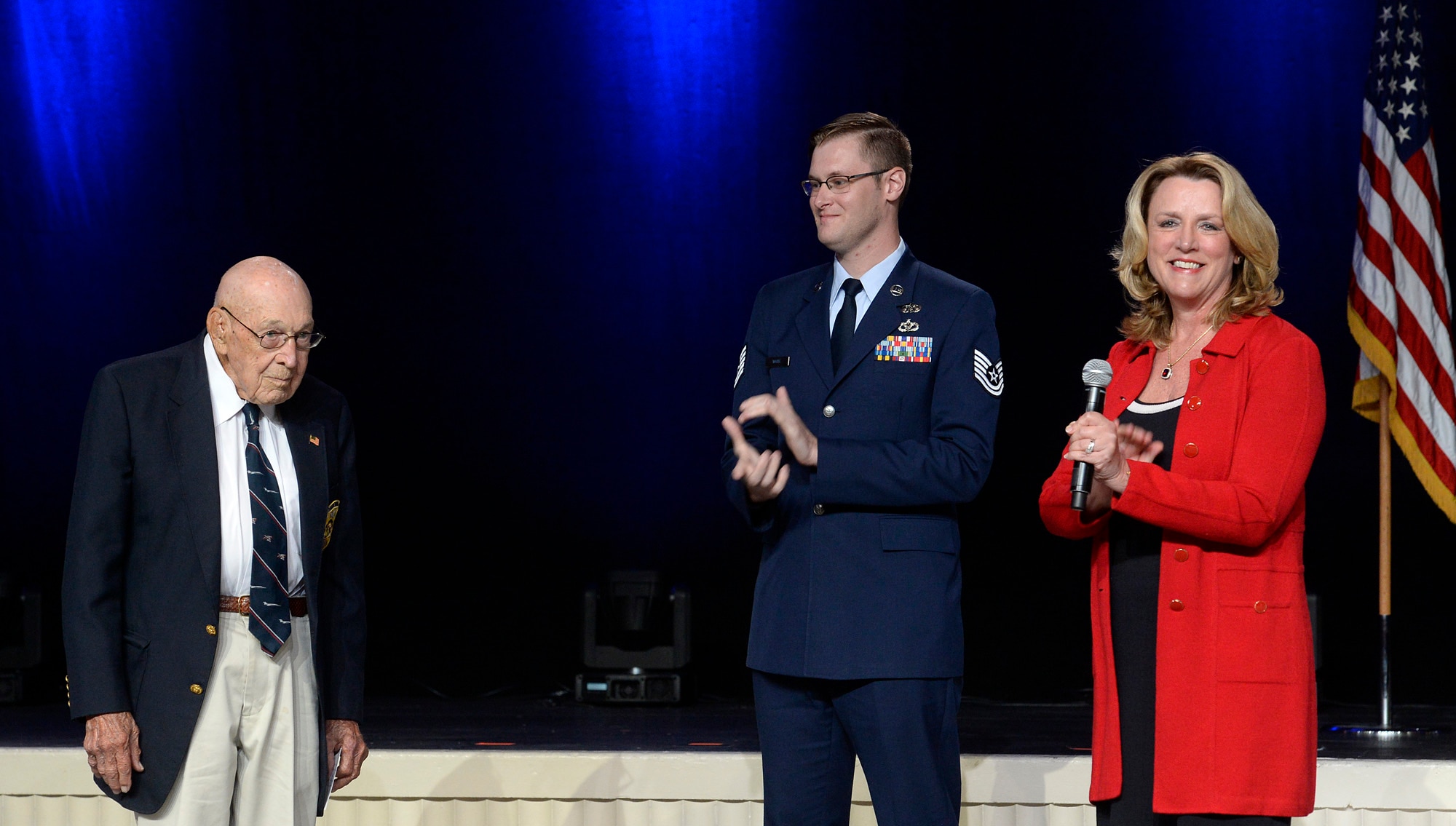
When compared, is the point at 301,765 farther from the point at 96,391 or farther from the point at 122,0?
the point at 122,0

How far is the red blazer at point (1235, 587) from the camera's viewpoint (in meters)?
1.95

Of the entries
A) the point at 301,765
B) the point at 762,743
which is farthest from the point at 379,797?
the point at 762,743

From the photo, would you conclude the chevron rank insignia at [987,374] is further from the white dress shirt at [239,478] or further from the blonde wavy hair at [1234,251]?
the white dress shirt at [239,478]

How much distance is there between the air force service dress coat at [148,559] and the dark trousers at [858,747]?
2.66 feet

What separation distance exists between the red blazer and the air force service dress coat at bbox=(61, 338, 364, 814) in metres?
1.34

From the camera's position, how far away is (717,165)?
5.27 metres

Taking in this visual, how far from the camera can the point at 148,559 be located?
7.18ft

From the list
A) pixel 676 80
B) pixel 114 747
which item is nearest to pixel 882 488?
pixel 114 747

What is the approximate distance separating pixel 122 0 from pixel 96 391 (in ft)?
12.3

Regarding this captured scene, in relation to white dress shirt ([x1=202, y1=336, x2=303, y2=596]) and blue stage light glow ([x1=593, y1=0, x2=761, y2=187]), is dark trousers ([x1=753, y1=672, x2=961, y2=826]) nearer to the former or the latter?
white dress shirt ([x1=202, y1=336, x2=303, y2=596])

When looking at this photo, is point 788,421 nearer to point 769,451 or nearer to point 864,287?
Result: point 769,451

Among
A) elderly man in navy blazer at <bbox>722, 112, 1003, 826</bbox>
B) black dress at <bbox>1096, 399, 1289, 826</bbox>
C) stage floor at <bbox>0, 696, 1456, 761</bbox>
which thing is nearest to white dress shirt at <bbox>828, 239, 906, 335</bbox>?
elderly man in navy blazer at <bbox>722, 112, 1003, 826</bbox>

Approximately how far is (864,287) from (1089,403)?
485 mm

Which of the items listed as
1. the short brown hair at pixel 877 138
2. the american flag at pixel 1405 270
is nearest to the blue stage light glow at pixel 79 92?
the short brown hair at pixel 877 138
